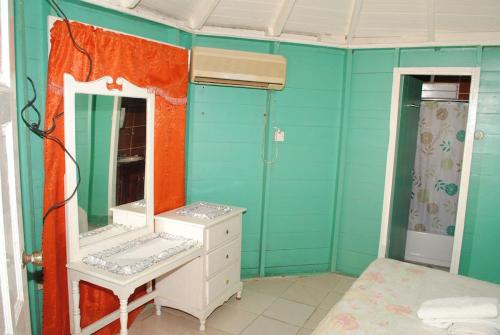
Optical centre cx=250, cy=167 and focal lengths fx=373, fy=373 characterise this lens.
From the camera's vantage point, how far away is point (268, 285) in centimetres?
384

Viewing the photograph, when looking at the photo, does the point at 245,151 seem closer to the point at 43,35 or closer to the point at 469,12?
the point at 43,35

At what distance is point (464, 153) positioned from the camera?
3.52 metres

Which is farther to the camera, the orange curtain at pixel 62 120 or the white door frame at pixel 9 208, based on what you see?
the orange curtain at pixel 62 120

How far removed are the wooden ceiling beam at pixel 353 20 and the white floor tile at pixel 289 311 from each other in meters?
2.64

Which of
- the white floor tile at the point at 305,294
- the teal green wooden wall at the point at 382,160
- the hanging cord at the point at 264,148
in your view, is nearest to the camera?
the teal green wooden wall at the point at 382,160

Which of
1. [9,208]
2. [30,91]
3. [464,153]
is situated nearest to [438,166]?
[464,153]

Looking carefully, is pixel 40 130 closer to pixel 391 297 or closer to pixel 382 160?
pixel 391 297

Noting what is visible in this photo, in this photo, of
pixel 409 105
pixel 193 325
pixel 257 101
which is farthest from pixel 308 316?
pixel 409 105

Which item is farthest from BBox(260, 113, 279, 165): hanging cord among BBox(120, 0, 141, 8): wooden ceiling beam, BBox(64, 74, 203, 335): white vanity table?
BBox(120, 0, 141, 8): wooden ceiling beam

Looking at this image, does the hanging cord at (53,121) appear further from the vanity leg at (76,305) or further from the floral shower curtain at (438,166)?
the floral shower curtain at (438,166)

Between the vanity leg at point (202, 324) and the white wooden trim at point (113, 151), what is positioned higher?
the white wooden trim at point (113, 151)

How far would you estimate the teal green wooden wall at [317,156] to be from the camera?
137 inches

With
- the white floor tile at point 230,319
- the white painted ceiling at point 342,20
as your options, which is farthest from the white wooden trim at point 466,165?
the white floor tile at point 230,319

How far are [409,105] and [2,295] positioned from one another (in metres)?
4.04
